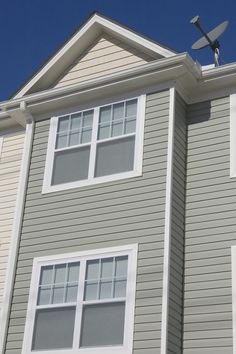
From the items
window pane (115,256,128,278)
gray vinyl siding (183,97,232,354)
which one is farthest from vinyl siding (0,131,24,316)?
gray vinyl siding (183,97,232,354)

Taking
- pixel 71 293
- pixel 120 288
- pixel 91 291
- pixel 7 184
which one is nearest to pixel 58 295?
pixel 71 293

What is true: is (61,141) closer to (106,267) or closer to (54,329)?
(106,267)

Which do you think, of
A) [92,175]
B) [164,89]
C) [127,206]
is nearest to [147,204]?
[127,206]

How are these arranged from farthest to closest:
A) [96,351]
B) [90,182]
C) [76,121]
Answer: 1. [76,121]
2. [90,182]
3. [96,351]

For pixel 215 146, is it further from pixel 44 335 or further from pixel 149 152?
pixel 44 335

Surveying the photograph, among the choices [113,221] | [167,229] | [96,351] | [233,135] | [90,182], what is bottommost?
[96,351]

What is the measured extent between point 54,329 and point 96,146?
137 inches

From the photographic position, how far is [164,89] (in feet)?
39.6

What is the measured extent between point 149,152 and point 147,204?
1.02m

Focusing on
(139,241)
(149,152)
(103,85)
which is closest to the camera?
(139,241)

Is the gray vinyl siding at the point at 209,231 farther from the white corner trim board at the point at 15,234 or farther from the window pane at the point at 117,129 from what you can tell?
the white corner trim board at the point at 15,234

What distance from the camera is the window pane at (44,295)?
11344mm

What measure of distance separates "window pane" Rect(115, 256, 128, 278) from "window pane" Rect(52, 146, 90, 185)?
1.95 meters

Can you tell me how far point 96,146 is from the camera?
12383mm
